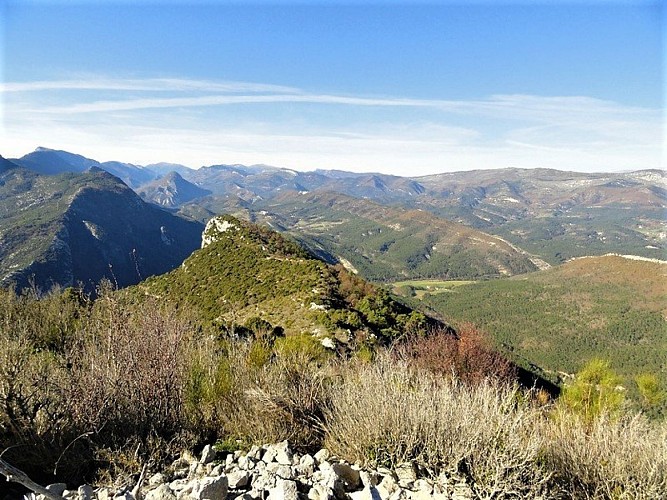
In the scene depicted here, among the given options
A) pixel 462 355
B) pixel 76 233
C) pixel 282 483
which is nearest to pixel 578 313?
pixel 462 355

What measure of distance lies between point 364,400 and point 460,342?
44.5ft

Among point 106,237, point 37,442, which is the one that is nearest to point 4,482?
point 37,442

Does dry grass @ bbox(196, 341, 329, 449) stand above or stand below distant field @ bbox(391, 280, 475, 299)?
above

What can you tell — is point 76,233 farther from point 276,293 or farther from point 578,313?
point 578,313

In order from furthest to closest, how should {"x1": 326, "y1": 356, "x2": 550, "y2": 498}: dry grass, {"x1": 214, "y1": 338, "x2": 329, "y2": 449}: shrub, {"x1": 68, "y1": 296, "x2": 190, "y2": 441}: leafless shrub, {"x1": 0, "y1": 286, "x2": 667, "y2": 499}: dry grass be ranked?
1. {"x1": 214, "y1": 338, "x2": 329, "y2": 449}: shrub
2. {"x1": 68, "y1": 296, "x2": 190, "y2": 441}: leafless shrub
3. {"x1": 0, "y1": 286, "x2": 667, "y2": 499}: dry grass
4. {"x1": 326, "y1": 356, "x2": 550, "y2": 498}: dry grass

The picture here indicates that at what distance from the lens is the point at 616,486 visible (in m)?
5.16

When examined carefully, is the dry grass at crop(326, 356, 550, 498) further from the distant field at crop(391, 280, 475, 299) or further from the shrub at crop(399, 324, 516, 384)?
the distant field at crop(391, 280, 475, 299)

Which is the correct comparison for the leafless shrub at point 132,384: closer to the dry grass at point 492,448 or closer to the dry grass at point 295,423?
the dry grass at point 295,423

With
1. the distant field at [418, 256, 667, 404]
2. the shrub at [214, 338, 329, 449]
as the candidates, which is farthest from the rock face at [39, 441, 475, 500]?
the distant field at [418, 256, 667, 404]

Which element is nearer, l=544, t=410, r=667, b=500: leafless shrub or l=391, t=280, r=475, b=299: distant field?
l=544, t=410, r=667, b=500: leafless shrub

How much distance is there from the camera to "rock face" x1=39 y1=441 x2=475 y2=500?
4527 millimetres

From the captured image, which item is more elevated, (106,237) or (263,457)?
(263,457)

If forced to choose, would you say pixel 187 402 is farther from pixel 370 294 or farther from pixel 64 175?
pixel 64 175

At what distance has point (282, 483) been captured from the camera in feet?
15.1
